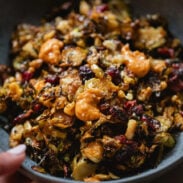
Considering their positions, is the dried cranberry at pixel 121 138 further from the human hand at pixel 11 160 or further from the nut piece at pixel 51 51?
the nut piece at pixel 51 51

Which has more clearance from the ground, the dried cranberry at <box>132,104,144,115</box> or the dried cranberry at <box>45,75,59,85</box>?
the dried cranberry at <box>45,75,59,85</box>

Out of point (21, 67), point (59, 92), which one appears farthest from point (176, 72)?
point (21, 67)

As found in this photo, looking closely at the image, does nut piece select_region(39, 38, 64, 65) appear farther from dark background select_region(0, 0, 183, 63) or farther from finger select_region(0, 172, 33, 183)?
finger select_region(0, 172, 33, 183)

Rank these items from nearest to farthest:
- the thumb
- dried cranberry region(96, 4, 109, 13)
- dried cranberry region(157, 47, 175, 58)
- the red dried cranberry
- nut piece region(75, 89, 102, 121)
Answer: the thumb, nut piece region(75, 89, 102, 121), the red dried cranberry, dried cranberry region(157, 47, 175, 58), dried cranberry region(96, 4, 109, 13)

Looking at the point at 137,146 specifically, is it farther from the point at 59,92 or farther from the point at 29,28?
the point at 29,28

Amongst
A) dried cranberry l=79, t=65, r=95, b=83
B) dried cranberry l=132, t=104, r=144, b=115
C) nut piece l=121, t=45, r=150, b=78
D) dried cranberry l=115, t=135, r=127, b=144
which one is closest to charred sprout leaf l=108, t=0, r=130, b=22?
nut piece l=121, t=45, r=150, b=78

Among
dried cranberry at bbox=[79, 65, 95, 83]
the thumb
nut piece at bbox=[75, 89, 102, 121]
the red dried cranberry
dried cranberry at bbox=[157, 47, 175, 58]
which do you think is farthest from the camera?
dried cranberry at bbox=[157, 47, 175, 58]
